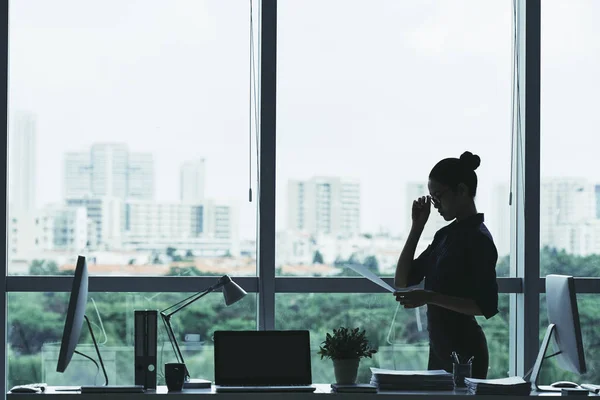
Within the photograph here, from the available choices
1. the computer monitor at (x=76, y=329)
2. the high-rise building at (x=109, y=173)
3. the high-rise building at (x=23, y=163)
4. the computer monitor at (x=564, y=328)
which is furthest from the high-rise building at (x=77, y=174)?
the computer monitor at (x=564, y=328)

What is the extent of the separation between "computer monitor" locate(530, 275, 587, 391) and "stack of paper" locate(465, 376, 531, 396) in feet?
0.65

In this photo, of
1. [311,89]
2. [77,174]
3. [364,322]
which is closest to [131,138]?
[77,174]

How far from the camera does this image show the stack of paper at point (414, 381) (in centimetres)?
320

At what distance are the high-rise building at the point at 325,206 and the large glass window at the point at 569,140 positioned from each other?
1095mm

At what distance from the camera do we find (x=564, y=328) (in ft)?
10.8

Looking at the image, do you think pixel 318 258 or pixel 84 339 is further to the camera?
pixel 318 258

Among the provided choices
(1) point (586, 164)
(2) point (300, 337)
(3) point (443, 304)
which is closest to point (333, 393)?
(2) point (300, 337)

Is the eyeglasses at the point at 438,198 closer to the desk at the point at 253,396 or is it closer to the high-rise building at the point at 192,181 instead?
the desk at the point at 253,396

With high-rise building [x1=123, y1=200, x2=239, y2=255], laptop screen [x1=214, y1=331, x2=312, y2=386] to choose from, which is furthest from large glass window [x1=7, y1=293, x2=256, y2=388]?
laptop screen [x1=214, y1=331, x2=312, y2=386]

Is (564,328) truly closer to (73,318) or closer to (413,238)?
(413,238)

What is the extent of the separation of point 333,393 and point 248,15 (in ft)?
7.74

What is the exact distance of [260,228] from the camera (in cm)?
458

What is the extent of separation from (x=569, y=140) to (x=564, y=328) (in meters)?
1.84

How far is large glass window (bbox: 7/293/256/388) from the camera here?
14.7 feet
